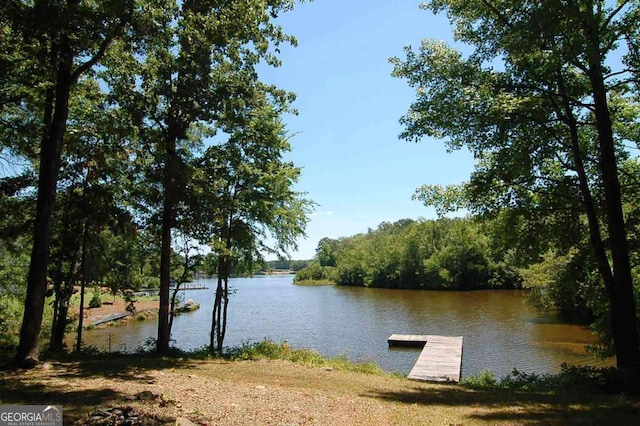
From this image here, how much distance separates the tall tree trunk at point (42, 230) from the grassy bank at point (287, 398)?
1.79 feet

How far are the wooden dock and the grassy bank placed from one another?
231 inches

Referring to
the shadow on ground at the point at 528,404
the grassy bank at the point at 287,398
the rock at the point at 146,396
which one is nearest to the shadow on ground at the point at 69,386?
the grassy bank at the point at 287,398

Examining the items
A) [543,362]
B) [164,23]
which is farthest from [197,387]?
[543,362]

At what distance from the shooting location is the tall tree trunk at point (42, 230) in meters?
8.25

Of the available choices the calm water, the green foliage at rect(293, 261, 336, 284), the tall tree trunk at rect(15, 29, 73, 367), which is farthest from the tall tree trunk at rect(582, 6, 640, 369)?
the green foliage at rect(293, 261, 336, 284)

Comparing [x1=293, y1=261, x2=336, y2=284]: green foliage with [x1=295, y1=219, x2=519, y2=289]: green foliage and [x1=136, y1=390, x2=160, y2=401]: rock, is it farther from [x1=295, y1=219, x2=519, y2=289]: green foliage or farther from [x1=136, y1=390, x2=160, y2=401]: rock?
[x1=136, y1=390, x2=160, y2=401]: rock

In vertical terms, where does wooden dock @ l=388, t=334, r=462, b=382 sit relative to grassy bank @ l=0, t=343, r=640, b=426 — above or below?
below

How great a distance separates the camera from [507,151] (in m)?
9.02

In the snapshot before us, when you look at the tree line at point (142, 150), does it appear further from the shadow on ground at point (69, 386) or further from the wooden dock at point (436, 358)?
the wooden dock at point (436, 358)

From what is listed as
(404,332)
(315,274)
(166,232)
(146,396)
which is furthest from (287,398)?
(315,274)

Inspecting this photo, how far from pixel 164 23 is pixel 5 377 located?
23.4ft

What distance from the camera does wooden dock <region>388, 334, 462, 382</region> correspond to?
1514cm

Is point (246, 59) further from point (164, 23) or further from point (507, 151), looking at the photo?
point (507, 151)

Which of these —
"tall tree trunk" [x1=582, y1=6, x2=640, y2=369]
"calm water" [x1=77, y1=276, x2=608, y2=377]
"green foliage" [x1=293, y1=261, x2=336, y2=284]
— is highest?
Result: "tall tree trunk" [x1=582, y1=6, x2=640, y2=369]
